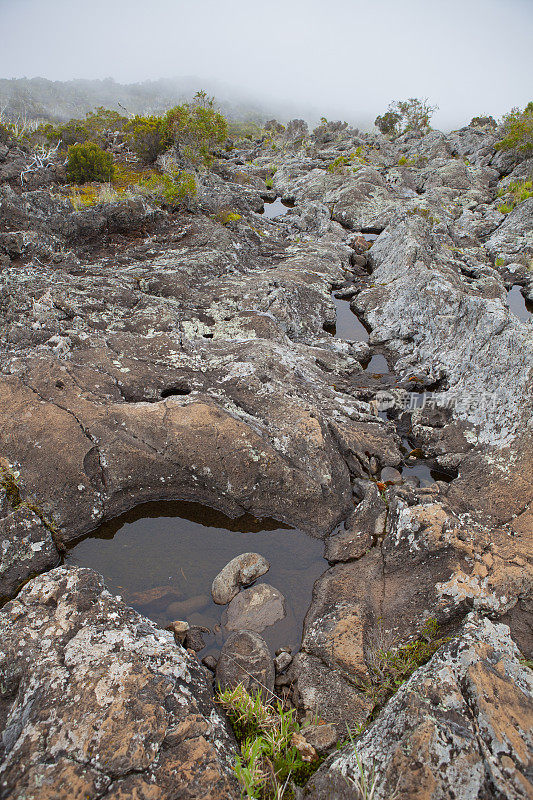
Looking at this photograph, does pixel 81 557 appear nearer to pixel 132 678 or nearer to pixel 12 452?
pixel 12 452

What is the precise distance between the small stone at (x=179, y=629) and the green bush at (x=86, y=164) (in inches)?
1121

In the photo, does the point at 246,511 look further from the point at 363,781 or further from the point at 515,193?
the point at 515,193

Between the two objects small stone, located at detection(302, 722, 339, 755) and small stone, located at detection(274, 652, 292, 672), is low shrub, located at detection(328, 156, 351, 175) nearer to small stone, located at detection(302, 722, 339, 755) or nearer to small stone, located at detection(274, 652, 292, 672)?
small stone, located at detection(274, 652, 292, 672)

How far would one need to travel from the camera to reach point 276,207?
32094mm

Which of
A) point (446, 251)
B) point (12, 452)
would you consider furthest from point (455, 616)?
point (446, 251)

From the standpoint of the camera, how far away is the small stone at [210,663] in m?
6.06

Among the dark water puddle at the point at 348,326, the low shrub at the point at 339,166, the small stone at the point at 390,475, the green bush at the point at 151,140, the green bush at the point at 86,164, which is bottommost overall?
the small stone at the point at 390,475

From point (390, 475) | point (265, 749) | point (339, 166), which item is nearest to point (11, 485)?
point (265, 749)

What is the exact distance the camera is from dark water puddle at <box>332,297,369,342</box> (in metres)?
15.6

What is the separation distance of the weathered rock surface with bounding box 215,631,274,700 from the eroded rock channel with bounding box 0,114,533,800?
0.14 feet

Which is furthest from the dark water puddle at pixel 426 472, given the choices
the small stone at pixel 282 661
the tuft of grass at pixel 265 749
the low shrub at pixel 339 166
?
the low shrub at pixel 339 166

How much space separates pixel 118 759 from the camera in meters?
4.28

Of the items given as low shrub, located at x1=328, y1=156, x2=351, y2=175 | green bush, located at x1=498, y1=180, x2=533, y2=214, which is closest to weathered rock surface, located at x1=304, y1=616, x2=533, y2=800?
green bush, located at x1=498, y1=180, x2=533, y2=214

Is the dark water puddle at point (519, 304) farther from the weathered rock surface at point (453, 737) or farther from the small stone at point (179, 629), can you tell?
the small stone at point (179, 629)
